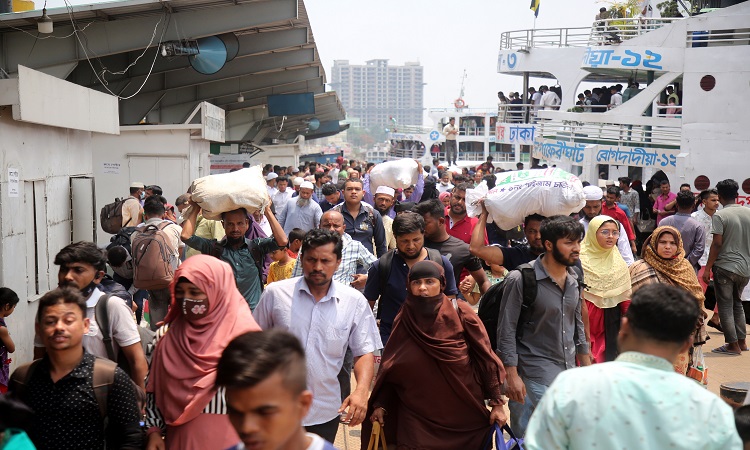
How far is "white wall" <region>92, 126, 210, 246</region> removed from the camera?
16.7 m

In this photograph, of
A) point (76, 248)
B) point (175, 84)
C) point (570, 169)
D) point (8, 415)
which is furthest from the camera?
point (570, 169)

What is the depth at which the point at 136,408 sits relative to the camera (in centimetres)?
364

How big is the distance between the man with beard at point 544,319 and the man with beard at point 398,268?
2.28ft

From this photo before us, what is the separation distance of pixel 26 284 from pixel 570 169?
16.7m

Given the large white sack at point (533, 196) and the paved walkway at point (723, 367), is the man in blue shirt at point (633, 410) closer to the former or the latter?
the large white sack at point (533, 196)

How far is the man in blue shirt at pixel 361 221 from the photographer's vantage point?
8.19 m

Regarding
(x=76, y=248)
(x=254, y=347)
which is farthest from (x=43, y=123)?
(x=254, y=347)

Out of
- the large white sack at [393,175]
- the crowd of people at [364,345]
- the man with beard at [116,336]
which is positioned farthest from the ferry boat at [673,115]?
the man with beard at [116,336]

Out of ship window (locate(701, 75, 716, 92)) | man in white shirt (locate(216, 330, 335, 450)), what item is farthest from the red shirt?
man in white shirt (locate(216, 330, 335, 450))

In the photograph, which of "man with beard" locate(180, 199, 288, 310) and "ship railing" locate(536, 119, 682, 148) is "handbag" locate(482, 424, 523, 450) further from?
"ship railing" locate(536, 119, 682, 148)

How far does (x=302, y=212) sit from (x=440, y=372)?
235 inches

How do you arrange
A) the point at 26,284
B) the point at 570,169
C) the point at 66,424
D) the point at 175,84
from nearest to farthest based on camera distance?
the point at 66,424 → the point at 26,284 → the point at 175,84 → the point at 570,169

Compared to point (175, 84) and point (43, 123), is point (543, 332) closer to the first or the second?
point (43, 123)

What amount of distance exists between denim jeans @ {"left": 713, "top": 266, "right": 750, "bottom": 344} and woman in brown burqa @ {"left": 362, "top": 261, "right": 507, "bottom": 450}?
539cm
